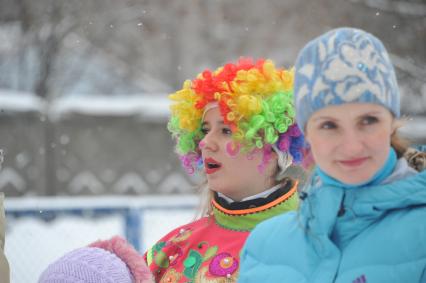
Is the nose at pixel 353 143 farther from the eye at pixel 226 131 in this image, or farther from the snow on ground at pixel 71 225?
the snow on ground at pixel 71 225

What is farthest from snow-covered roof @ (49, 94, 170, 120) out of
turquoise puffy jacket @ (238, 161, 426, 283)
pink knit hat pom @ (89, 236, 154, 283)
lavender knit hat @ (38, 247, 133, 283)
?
turquoise puffy jacket @ (238, 161, 426, 283)

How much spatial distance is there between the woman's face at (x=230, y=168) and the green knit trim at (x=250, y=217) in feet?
0.26

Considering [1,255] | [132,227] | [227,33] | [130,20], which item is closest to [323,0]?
[227,33]

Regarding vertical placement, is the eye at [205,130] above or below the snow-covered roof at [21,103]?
above

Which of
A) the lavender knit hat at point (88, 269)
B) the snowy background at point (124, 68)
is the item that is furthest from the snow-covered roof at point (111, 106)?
the lavender knit hat at point (88, 269)

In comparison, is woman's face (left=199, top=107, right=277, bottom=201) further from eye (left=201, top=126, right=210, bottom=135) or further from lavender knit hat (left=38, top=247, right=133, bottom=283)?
lavender knit hat (left=38, top=247, right=133, bottom=283)

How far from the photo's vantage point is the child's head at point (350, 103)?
1891 mm

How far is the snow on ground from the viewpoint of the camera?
6.32 metres

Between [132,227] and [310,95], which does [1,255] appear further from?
[132,227]

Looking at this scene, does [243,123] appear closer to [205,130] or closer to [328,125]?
[205,130]

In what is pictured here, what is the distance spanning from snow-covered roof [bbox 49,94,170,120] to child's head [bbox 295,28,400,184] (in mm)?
10794

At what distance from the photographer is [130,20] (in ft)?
46.3

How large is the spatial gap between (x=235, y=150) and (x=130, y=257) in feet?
1.76

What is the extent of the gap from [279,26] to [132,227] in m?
8.26
